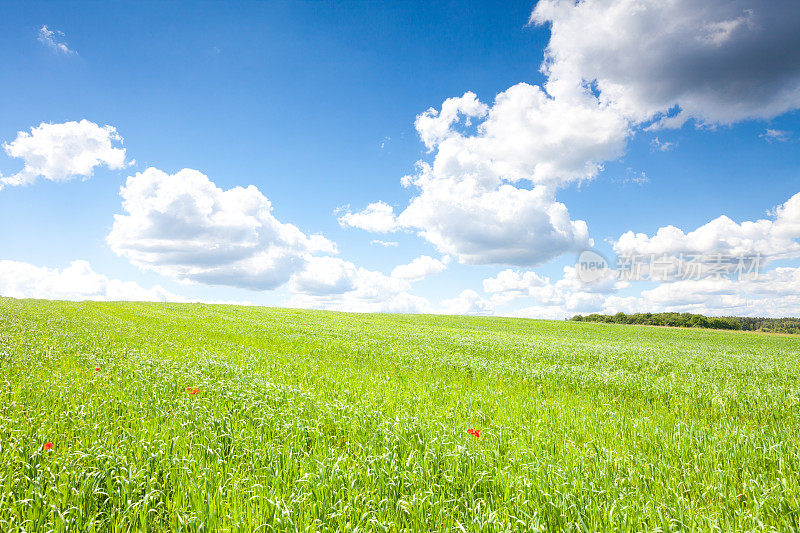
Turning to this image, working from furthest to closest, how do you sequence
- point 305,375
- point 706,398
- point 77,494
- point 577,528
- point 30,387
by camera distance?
point 305,375 < point 706,398 < point 30,387 < point 77,494 < point 577,528

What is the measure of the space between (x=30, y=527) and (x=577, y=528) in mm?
5059

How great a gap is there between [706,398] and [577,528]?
8433 millimetres

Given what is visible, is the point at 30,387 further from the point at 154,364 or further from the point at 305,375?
the point at 305,375

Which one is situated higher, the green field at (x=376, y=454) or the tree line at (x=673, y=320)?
the green field at (x=376, y=454)

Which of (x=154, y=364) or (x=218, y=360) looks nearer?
(x=154, y=364)

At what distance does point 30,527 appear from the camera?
3.38 metres

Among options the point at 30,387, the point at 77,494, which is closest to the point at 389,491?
the point at 77,494

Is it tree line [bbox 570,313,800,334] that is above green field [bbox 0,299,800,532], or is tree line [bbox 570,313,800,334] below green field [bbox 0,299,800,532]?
below

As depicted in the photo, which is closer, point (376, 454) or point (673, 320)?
point (376, 454)

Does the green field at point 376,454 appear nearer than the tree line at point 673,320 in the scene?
Yes

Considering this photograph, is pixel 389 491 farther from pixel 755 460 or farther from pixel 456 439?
pixel 755 460

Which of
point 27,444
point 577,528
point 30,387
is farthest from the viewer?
point 30,387

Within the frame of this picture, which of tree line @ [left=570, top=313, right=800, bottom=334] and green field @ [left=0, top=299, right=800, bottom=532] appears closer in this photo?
green field @ [left=0, top=299, right=800, bottom=532]

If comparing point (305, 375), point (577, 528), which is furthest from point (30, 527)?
point (305, 375)
